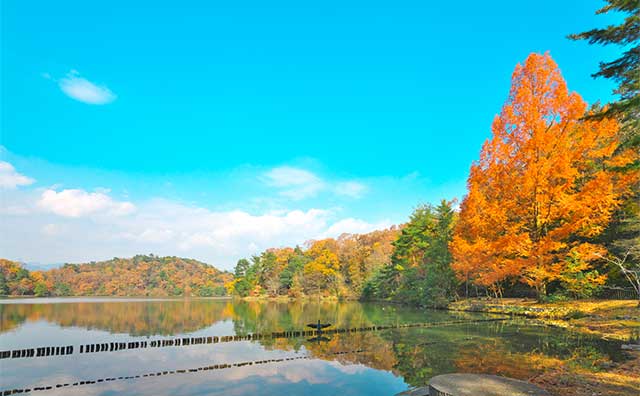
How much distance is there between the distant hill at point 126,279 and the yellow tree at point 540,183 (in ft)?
261

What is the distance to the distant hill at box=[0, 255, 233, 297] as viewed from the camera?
2653 inches

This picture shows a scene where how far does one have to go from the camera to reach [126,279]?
3332 inches

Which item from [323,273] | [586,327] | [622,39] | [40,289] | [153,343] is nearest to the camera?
[622,39]

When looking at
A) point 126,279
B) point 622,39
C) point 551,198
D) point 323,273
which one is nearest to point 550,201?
point 551,198

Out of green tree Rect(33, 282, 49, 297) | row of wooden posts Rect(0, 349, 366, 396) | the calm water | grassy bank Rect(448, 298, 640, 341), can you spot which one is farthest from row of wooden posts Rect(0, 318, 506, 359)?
green tree Rect(33, 282, 49, 297)

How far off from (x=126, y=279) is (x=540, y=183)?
91.7m

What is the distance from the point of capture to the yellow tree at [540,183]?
17359 millimetres

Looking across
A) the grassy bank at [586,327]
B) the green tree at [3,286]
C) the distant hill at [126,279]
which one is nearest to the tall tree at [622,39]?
the grassy bank at [586,327]

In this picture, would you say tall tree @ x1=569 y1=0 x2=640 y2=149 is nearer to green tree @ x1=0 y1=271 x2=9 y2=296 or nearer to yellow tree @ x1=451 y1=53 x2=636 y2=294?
yellow tree @ x1=451 y1=53 x2=636 y2=294

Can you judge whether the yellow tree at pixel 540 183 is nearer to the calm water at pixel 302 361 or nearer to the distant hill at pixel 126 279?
the calm water at pixel 302 361

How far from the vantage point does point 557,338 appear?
42.0ft

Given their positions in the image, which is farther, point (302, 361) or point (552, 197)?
point (552, 197)

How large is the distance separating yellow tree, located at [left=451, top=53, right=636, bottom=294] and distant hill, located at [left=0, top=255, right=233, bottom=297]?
261ft

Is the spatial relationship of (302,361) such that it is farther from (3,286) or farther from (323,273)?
(3,286)
